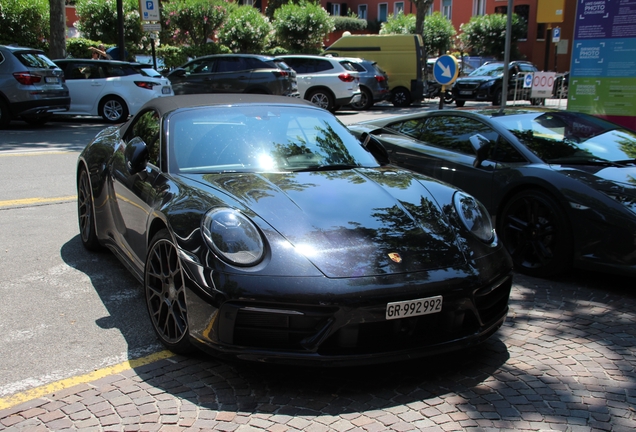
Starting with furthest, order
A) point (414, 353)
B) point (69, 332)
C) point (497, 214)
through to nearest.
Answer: point (497, 214), point (69, 332), point (414, 353)

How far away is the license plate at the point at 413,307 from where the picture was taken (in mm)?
3078

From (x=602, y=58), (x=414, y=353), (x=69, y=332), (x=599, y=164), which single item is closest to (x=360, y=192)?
(x=414, y=353)

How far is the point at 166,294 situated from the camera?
142 inches

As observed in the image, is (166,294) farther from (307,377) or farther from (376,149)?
(376,149)

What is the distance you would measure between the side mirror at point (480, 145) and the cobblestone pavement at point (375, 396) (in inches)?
79.3

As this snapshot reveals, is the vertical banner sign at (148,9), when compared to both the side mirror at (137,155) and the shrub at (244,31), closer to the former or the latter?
the shrub at (244,31)

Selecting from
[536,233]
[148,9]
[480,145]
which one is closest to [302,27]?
[148,9]

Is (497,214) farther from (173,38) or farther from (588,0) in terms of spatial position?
(173,38)

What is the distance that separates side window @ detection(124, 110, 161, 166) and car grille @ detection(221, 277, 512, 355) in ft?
5.15

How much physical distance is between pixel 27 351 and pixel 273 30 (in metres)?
33.5

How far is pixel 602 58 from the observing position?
9578 millimetres

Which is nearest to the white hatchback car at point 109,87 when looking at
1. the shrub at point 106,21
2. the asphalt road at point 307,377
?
the asphalt road at point 307,377

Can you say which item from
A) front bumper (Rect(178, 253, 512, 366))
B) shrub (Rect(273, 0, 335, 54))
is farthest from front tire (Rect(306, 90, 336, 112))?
front bumper (Rect(178, 253, 512, 366))

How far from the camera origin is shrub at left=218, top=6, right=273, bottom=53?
3331 centimetres
